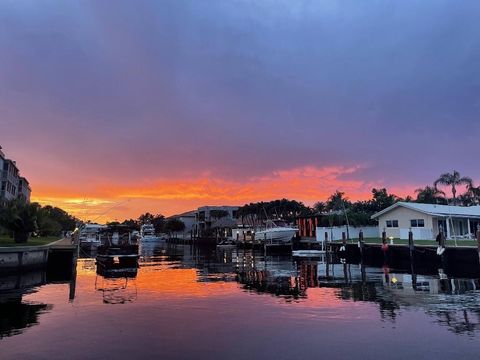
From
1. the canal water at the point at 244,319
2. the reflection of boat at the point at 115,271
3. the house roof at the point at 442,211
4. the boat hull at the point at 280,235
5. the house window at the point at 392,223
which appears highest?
the house roof at the point at 442,211

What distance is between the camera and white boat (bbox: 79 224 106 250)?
86.2 m

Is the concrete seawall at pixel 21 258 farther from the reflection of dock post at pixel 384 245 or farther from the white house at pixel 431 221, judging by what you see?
the white house at pixel 431 221

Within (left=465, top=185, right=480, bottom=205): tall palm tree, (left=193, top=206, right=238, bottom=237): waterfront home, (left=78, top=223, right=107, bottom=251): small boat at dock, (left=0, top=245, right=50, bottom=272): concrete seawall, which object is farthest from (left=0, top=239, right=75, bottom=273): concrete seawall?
(left=193, top=206, right=238, bottom=237): waterfront home

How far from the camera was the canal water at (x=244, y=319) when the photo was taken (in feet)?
47.9

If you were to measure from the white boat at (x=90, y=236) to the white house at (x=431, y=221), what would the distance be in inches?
2095

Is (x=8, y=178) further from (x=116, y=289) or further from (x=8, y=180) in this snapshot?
(x=116, y=289)

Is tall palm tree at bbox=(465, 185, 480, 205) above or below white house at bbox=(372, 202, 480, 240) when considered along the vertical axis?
above

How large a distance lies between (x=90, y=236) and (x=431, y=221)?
6973 cm

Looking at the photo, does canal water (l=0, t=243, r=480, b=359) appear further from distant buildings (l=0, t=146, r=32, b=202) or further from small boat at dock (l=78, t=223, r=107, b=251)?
distant buildings (l=0, t=146, r=32, b=202)

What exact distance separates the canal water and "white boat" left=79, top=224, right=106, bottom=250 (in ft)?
179

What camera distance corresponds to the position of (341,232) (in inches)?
2953

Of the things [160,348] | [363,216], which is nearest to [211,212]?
[363,216]

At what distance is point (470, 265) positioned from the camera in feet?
130

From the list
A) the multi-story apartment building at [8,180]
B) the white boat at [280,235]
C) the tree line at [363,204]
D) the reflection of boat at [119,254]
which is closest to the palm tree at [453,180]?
the tree line at [363,204]
